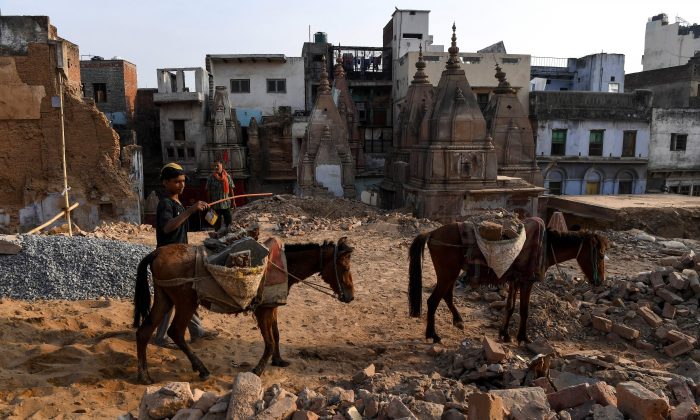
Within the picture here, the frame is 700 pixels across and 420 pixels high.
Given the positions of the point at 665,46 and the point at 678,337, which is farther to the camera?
the point at 665,46

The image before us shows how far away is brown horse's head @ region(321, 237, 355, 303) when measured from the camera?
19.5 ft

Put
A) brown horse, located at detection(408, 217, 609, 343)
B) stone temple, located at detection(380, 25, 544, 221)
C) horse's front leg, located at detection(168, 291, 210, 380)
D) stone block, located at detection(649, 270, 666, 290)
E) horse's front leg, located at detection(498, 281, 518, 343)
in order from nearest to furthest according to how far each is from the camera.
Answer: horse's front leg, located at detection(168, 291, 210, 380)
brown horse, located at detection(408, 217, 609, 343)
horse's front leg, located at detection(498, 281, 518, 343)
stone block, located at detection(649, 270, 666, 290)
stone temple, located at detection(380, 25, 544, 221)

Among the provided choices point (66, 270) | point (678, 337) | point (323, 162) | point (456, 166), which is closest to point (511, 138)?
point (456, 166)

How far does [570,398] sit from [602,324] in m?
3.38

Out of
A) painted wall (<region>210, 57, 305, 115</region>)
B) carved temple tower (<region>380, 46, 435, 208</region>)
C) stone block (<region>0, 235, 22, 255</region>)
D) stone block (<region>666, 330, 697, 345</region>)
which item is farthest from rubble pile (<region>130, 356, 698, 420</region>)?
painted wall (<region>210, 57, 305, 115</region>)

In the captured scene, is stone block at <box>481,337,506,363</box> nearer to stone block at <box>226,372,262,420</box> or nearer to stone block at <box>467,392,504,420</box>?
stone block at <box>467,392,504,420</box>

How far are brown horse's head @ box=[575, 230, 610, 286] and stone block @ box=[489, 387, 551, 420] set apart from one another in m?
3.40

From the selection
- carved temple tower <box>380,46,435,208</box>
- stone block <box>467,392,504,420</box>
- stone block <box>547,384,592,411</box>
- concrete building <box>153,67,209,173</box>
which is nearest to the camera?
stone block <box>467,392,504,420</box>

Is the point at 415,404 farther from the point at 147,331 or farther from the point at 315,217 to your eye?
the point at 315,217

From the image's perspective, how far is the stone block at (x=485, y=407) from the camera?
3.59m

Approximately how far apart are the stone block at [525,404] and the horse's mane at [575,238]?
3.32 meters

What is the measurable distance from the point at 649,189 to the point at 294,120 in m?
23.0

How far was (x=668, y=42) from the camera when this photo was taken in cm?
4184

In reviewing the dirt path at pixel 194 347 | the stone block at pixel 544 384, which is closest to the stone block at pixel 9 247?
the dirt path at pixel 194 347
